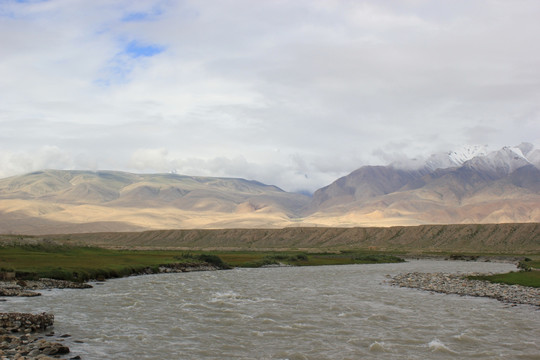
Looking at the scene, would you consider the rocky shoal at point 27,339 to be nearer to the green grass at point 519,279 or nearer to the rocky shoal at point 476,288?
the rocky shoal at point 476,288

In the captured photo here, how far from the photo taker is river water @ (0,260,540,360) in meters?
23.4

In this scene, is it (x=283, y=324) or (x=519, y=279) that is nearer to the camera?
(x=283, y=324)

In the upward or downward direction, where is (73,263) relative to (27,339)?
downward

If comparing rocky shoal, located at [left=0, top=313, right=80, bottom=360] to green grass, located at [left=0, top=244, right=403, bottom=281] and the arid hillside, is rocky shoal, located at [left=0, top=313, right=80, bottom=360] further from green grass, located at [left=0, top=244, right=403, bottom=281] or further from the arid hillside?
the arid hillside

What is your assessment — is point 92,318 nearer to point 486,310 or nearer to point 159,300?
point 159,300

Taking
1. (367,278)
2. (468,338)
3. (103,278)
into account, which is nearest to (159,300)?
(103,278)

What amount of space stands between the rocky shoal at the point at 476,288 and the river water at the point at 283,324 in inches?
78.1

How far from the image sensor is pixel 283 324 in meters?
29.5

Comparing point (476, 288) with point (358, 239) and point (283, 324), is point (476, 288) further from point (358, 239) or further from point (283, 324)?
point (358, 239)

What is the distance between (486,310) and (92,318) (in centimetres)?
2544

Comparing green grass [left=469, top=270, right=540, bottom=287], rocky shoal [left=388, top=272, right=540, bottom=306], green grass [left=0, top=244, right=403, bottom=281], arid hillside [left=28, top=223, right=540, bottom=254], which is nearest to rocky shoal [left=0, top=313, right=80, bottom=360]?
green grass [left=0, top=244, right=403, bottom=281]

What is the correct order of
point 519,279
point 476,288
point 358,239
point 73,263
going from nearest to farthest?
point 476,288 < point 519,279 < point 73,263 < point 358,239

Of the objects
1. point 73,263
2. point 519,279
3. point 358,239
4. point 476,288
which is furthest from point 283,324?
point 358,239

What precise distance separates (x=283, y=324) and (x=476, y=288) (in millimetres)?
24603
